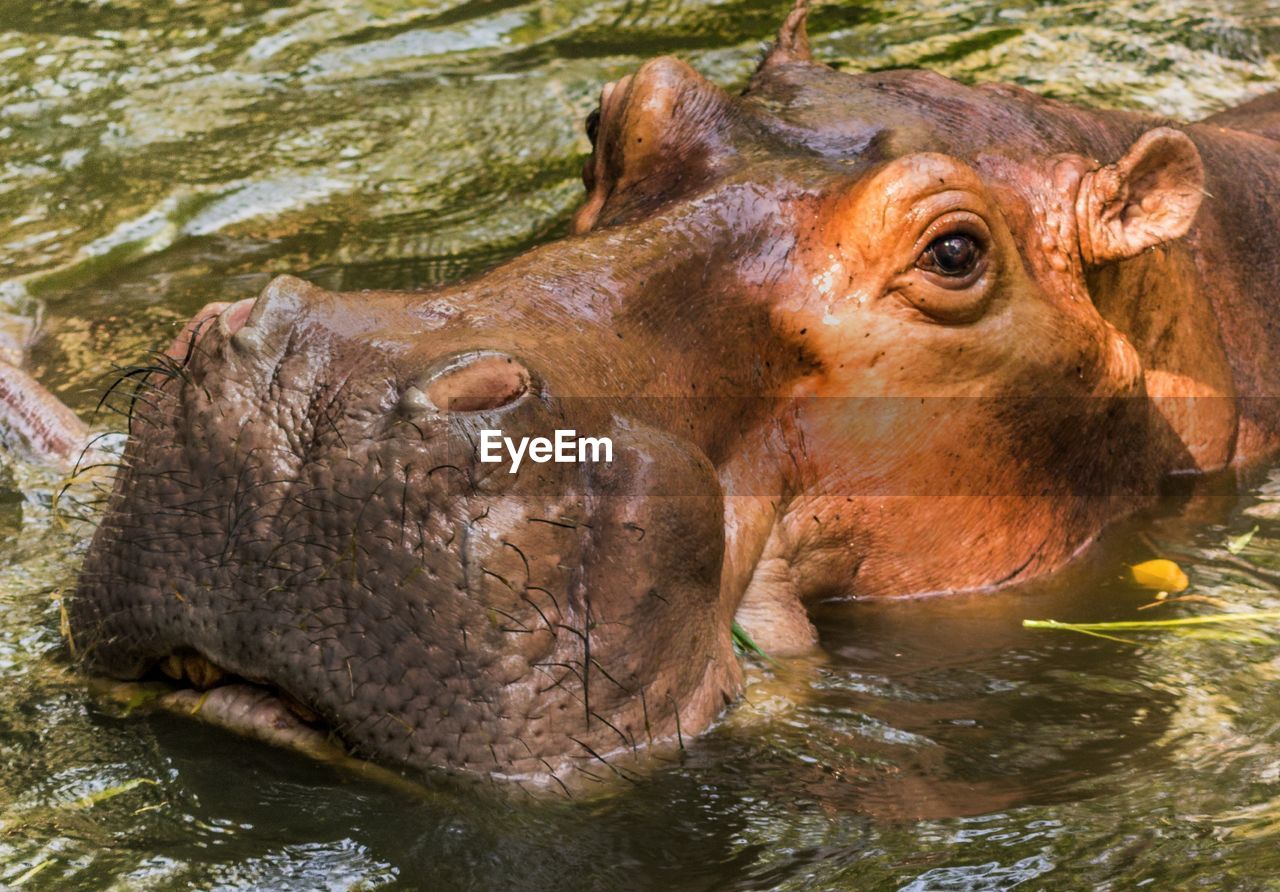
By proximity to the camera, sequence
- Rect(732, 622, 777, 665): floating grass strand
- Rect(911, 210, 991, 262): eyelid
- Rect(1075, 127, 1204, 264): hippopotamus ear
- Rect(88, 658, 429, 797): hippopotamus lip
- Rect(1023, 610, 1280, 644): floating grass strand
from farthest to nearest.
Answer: Rect(1075, 127, 1204, 264): hippopotamus ear → Rect(1023, 610, 1280, 644): floating grass strand → Rect(911, 210, 991, 262): eyelid → Rect(732, 622, 777, 665): floating grass strand → Rect(88, 658, 429, 797): hippopotamus lip

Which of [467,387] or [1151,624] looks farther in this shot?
[1151,624]

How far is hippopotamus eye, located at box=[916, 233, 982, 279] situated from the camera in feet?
13.1

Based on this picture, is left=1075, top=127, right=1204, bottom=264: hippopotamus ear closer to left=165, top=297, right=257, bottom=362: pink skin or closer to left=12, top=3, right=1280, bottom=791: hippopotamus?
left=12, top=3, right=1280, bottom=791: hippopotamus

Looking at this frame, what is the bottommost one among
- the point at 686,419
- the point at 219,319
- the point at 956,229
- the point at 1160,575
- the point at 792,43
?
the point at 1160,575

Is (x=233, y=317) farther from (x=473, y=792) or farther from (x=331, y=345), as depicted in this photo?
(x=473, y=792)

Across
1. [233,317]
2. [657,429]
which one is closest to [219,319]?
[233,317]

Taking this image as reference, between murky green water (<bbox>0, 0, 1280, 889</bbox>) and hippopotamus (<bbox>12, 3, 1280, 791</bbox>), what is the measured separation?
15 centimetres

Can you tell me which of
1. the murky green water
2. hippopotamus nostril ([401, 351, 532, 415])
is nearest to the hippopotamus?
hippopotamus nostril ([401, 351, 532, 415])

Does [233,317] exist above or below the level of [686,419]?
above

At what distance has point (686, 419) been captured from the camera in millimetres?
3684

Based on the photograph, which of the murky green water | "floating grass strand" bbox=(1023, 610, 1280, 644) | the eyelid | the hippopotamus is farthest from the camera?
"floating grass strand" bbox=(1023, 610, 1280, 644)

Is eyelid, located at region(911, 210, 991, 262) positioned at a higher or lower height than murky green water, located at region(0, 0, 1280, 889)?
higher

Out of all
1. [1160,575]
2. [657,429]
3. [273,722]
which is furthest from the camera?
[1160,575]

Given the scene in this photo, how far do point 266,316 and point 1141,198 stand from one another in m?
2.45
